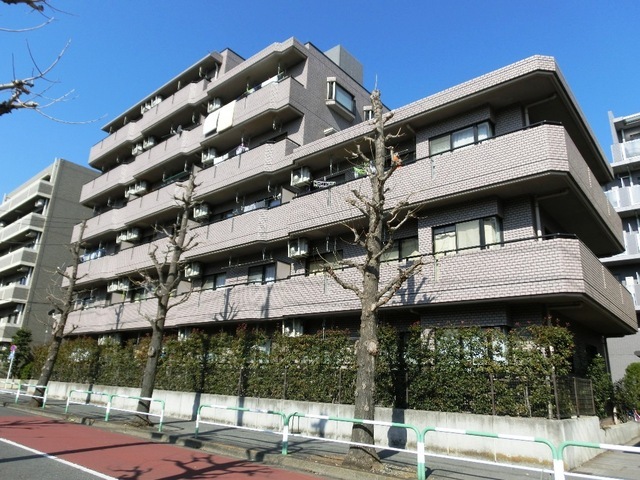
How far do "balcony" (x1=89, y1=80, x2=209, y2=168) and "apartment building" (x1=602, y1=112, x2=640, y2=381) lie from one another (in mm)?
24410

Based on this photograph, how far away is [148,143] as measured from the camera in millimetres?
28344

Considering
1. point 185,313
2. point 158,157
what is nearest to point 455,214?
point 185,313

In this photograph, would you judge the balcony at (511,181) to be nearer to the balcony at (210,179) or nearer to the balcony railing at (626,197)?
the balcony at (210,179)

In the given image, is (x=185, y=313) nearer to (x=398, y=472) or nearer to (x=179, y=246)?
(x=179, y=246)

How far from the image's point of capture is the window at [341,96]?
69.8ft

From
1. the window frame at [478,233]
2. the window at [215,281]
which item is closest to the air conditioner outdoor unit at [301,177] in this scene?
the window at [215,281]

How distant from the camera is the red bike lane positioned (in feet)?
23.5

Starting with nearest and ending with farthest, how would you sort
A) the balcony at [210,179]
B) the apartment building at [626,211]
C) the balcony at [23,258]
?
the balcony at [210,179]
the apartment building at [626,211]
the balcony at [23,258]

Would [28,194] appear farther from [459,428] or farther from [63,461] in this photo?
[459,428]

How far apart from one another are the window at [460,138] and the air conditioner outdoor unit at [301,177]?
5.21 metres

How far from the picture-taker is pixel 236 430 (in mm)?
12773

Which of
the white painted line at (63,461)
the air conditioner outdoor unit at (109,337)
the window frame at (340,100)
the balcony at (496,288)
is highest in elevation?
the window frame at (340,100)

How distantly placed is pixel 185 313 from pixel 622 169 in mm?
26249

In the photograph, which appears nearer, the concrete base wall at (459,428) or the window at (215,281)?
the concrete base wall at (459,428)
